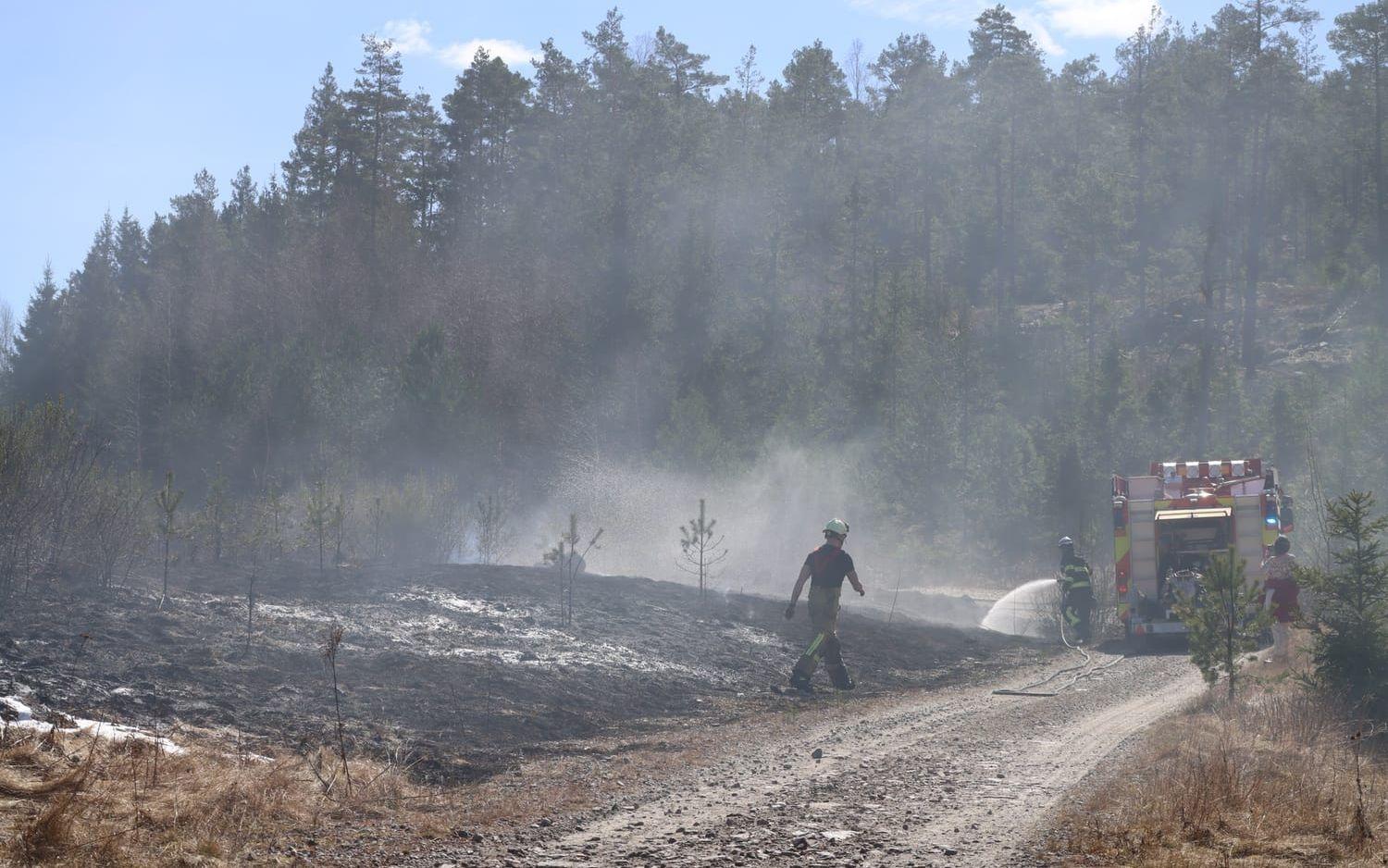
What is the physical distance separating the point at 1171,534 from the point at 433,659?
13490 mm

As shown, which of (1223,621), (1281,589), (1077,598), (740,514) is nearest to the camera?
(1223,621)

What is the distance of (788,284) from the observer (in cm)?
6062

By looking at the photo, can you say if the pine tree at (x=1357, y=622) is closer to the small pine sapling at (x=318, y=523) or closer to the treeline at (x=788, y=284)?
the small pine sapling at (x=318, y=523)

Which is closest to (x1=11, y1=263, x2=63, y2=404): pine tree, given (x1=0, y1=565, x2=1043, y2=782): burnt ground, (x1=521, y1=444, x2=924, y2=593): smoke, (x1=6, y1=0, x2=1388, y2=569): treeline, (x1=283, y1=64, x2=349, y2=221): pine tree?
(x1=6, y1=0, x2=1388, y2=569): treeline

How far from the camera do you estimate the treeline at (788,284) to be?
41.6 m

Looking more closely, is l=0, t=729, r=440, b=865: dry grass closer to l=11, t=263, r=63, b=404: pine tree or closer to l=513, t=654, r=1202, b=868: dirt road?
l=513, t=654, r=1202, b=868: dirt road

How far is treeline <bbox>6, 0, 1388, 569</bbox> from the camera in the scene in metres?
41.6

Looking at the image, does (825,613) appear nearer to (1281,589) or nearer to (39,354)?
(1281,589)

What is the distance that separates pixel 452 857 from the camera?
6.74 meters

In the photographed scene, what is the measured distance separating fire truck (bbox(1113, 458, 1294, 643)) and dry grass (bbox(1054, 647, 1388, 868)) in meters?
9.74

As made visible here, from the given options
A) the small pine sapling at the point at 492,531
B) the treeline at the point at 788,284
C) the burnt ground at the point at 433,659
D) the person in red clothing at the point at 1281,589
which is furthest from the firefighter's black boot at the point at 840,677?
A: the treeline at the point at 788,284

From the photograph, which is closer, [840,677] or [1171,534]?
[840,677]

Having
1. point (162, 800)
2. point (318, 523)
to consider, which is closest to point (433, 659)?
point (162, 800)

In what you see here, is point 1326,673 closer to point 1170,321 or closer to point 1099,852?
point 1099,852
